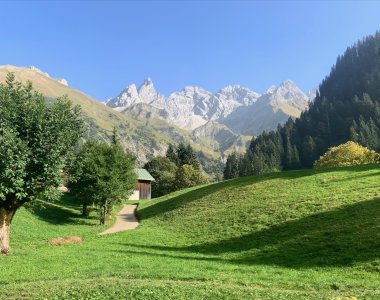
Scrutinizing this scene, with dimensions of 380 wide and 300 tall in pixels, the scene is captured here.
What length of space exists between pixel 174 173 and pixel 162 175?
5044 mm

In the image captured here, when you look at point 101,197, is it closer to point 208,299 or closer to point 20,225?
point 20,225

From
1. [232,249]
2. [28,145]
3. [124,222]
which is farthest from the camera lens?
[124,222]

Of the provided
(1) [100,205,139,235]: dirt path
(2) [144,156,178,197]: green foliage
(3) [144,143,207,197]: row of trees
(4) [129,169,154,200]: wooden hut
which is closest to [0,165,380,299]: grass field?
(1) [100,205,139,235]: dirt path

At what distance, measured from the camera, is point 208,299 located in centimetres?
1633

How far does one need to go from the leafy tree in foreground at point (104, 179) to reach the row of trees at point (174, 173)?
Answer: 203 feet

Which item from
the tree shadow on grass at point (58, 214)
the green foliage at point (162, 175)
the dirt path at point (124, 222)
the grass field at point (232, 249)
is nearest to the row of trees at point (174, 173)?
the green foliage at point (162, 175)

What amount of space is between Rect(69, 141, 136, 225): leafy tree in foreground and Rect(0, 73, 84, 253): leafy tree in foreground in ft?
84.6

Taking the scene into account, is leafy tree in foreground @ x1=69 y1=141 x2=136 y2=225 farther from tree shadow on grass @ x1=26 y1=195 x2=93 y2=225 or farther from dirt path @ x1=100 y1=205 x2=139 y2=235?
tree shadow on grass @ x1=26 y1=195 x2=93 y2=225

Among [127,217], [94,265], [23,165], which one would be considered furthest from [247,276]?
[127,217]

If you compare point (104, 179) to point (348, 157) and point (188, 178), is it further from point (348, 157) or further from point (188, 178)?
point (188, 178)

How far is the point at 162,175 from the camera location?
138125mm

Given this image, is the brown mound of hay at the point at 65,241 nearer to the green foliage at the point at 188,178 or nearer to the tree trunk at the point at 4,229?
the tree trunk at the point at 4,229

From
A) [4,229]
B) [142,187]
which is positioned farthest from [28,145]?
[142,187]

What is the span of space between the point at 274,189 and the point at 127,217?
100ft
